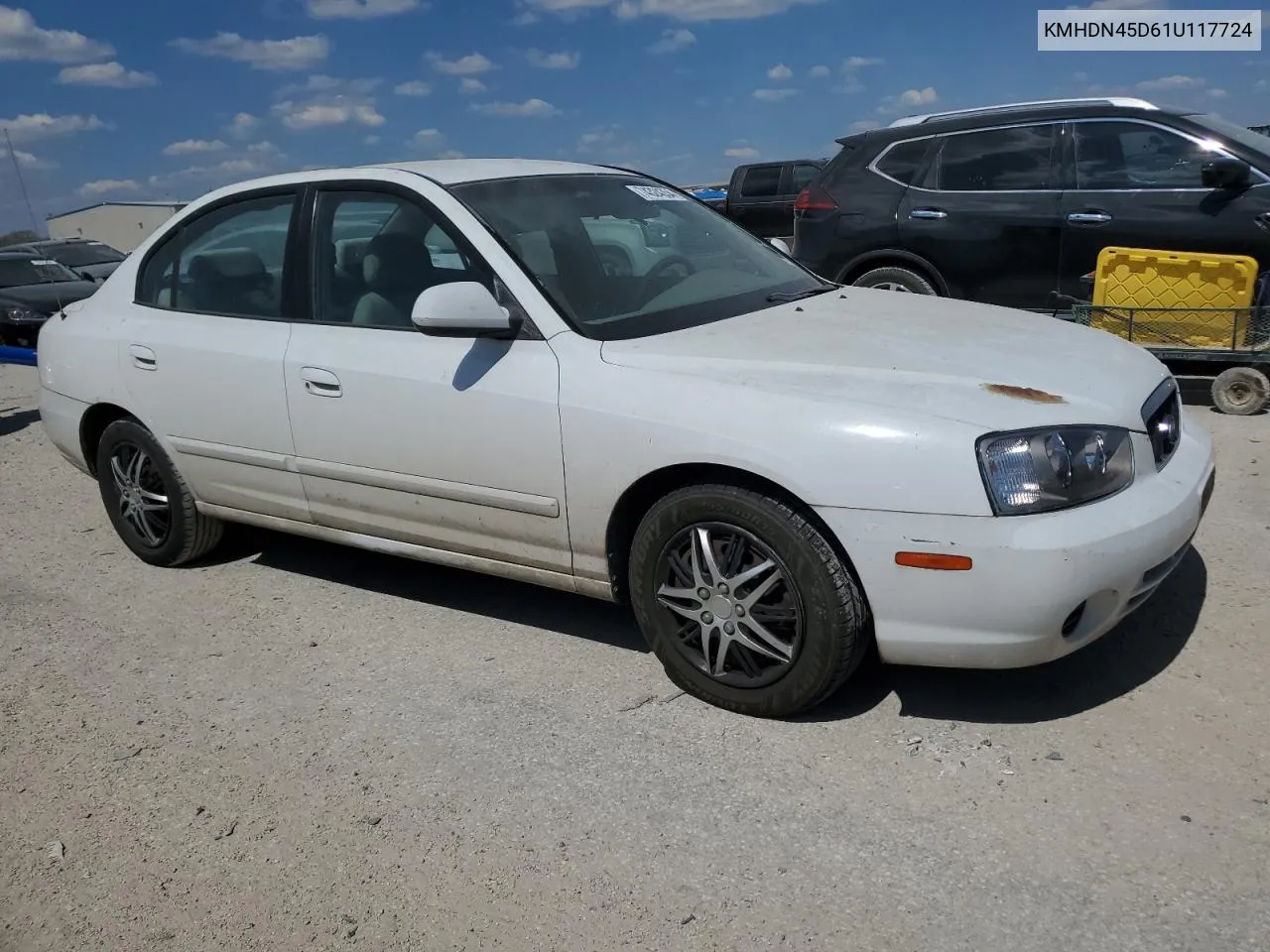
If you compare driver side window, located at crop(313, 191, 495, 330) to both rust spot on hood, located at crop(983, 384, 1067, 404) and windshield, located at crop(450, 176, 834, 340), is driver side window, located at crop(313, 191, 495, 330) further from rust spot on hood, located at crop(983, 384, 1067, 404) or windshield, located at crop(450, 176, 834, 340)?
rust spot on hood, located at crop(983, 384, 1067, 404)

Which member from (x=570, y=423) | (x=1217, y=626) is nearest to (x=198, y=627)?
(x=570, y=423)

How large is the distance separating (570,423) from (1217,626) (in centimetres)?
223

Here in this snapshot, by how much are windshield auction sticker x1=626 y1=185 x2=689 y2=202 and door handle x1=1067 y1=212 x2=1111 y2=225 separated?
3.57 m

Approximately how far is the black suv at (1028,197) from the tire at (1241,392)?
2.70 ft

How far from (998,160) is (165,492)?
18.6 feet

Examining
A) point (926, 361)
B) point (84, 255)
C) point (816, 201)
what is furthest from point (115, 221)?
point (926, 361)

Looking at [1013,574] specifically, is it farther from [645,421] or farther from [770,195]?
[770,195]

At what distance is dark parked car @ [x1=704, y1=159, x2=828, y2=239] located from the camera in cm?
2050

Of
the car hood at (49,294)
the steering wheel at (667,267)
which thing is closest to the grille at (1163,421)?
the steering wheel at (667,267)

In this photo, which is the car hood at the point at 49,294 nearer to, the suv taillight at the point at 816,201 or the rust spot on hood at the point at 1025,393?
the suv taillight at the point at 816,201

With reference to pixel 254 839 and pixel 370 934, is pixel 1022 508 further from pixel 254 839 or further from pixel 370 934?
pixel 254 839

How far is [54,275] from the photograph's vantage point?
14.4m

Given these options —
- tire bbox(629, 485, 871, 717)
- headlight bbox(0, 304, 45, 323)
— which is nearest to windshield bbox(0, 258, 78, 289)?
headlight bbox(0, 304, 45, 323)

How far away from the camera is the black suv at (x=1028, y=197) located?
22.3ft
